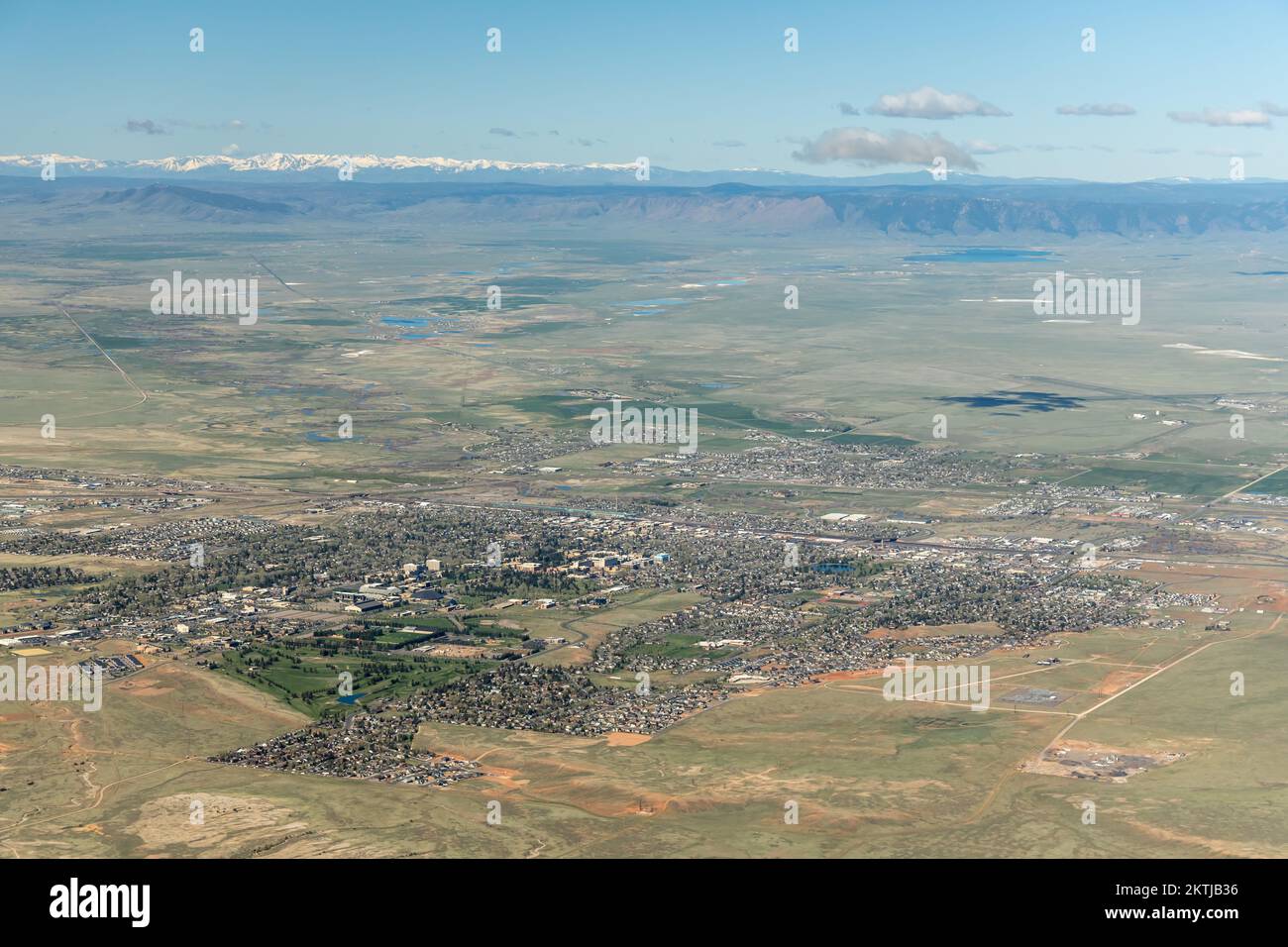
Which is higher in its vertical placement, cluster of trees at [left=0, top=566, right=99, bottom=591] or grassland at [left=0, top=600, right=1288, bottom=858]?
cluster of trees at [left=0, top=566, right=99, bottom=591]

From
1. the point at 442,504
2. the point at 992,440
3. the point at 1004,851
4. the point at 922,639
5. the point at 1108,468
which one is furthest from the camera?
the point at 992,440

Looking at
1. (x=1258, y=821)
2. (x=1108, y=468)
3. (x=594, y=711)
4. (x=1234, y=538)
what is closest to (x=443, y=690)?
(x=594, y=711)

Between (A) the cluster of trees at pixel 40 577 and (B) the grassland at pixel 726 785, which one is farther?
(A) the cluster of trees at pixel 40 577

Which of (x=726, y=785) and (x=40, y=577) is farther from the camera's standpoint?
(x=40, y=577)

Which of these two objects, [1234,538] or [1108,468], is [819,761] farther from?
[1108,468]

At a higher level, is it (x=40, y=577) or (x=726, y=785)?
(x=40, y=577)

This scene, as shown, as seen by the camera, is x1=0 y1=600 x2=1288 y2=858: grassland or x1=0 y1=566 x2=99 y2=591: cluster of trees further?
x1=0 y1=566 x2=99 y2=591: cluster of trees

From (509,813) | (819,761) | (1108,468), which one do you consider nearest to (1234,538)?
(1108,468)

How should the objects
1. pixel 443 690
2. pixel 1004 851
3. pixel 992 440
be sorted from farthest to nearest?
pixel 992 440 → pixel 443 690 → pixel 1004 851

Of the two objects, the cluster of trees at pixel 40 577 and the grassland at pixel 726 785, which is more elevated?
the cluster of trees at pixel 40 577

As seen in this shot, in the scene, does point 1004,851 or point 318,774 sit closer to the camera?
point 1004,851
